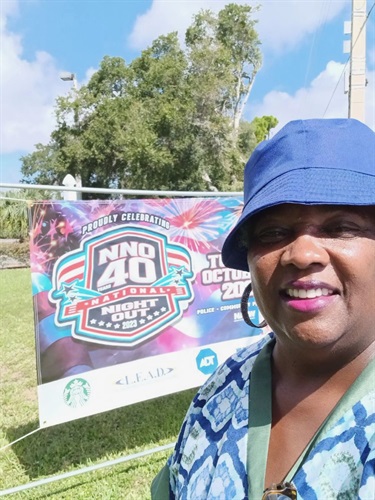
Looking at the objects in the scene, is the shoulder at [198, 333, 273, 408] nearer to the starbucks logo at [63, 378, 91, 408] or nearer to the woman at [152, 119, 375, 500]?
the woman at [152, 119, 375, 500]

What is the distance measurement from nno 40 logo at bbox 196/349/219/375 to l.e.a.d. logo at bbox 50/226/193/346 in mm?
351

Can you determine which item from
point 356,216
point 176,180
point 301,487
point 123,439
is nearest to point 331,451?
point 301,487

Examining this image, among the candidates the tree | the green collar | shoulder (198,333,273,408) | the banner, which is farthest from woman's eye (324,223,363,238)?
the tree

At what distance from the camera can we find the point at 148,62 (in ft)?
90.8

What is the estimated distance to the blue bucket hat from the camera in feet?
2.65

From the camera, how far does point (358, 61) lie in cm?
875

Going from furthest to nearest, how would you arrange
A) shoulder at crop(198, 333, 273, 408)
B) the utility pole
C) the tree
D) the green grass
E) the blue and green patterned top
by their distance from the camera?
the tree → the utility pole → the green grass → shoulder at crop(198, 333, 273, 408) → the blue and green patterned top

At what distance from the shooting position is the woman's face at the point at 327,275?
0.82m

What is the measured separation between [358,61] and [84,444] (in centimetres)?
843

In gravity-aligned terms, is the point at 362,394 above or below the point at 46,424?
above

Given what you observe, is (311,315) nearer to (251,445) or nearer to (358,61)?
(251,445)

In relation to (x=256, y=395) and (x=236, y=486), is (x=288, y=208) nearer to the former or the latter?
(x=256, y=395)

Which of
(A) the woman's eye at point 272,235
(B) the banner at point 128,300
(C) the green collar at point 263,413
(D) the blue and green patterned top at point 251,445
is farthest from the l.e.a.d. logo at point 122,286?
(A) the woman's eye at point 272,235

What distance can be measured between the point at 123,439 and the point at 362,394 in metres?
3.06
